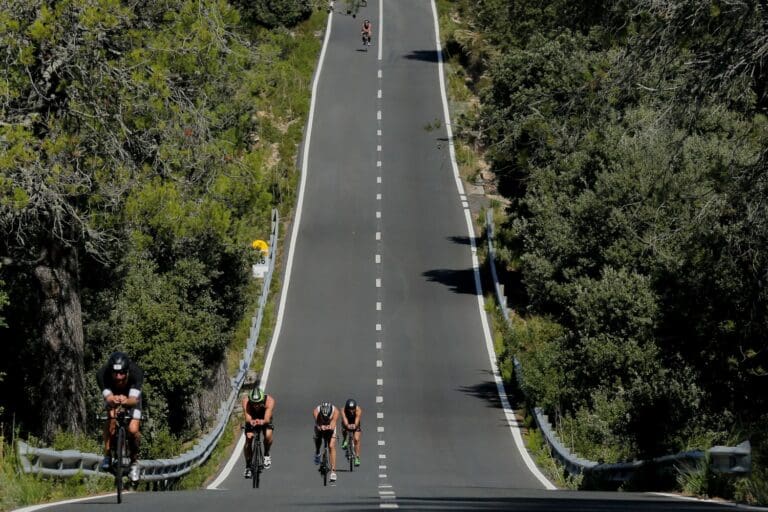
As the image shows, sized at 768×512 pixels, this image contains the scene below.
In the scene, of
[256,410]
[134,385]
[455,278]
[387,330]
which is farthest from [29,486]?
[455,278]

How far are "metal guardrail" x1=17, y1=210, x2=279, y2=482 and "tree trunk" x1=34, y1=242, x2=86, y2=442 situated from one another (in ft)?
5.80

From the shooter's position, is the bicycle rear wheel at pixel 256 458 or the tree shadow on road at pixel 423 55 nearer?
the bicycle rear wheel at pixel 256 458

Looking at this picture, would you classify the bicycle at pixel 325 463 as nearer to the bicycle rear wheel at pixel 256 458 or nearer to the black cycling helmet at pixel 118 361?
the bicycle rear wheel at pixel 256 458

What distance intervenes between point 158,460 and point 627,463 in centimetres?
693

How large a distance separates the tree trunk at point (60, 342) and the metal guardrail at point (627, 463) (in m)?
8.64

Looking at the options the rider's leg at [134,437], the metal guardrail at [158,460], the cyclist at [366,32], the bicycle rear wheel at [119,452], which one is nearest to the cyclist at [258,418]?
the metal guardrail at [158,460]

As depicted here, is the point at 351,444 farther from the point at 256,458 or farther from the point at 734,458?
the point at 734,458

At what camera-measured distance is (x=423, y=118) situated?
216 ft

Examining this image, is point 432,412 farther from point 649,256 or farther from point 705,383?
point 705,383

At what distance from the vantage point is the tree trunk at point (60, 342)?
20984 millimetres

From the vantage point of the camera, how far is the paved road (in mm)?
16156

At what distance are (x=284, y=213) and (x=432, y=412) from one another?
823 inches

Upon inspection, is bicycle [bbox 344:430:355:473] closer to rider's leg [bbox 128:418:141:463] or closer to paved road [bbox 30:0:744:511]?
paved road [bbox 30:0:744:511]

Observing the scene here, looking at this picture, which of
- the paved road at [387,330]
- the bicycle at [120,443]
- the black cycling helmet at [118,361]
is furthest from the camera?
the paved road at [387,330]
